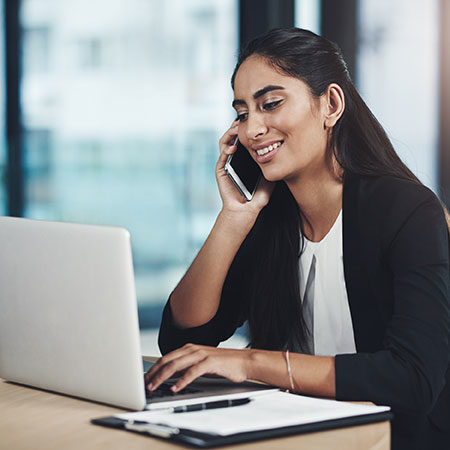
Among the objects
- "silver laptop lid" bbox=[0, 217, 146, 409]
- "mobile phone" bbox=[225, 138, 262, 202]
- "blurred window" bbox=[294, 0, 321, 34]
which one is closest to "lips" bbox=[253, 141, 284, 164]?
"mobile phone" bbox=[225, 138, 262, 202]

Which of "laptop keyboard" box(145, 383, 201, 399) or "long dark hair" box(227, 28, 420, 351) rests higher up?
"long dark hair" box(227, 28, 420, 351)

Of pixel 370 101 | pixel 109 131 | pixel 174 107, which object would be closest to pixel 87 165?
pixel 109 131

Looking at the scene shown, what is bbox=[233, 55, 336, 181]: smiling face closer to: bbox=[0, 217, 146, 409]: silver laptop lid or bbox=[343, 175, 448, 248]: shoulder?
bbox=[343, 175, 448, 248]: shoulder

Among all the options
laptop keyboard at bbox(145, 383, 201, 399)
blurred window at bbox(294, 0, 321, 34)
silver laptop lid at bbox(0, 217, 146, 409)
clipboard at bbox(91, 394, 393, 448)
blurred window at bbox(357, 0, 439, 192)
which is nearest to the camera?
clipboard at bbox(91, 394, 393, 448)

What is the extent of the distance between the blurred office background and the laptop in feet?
10.5

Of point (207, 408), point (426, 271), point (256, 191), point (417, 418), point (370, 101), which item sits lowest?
point (417, 418)

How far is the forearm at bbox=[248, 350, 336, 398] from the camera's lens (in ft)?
4.24

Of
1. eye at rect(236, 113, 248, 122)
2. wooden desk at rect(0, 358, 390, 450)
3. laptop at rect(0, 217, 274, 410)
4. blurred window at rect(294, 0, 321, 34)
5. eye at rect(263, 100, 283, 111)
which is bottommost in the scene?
wooden desk at rect(0, 358, 390, 450)

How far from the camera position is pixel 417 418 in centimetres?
143

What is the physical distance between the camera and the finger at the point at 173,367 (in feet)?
4.18

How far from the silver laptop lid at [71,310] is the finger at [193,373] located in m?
0.11

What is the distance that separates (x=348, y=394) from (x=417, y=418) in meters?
0.23

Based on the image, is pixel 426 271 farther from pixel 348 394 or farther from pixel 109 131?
pixel 109 131

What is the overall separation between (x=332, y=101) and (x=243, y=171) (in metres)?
0.31
